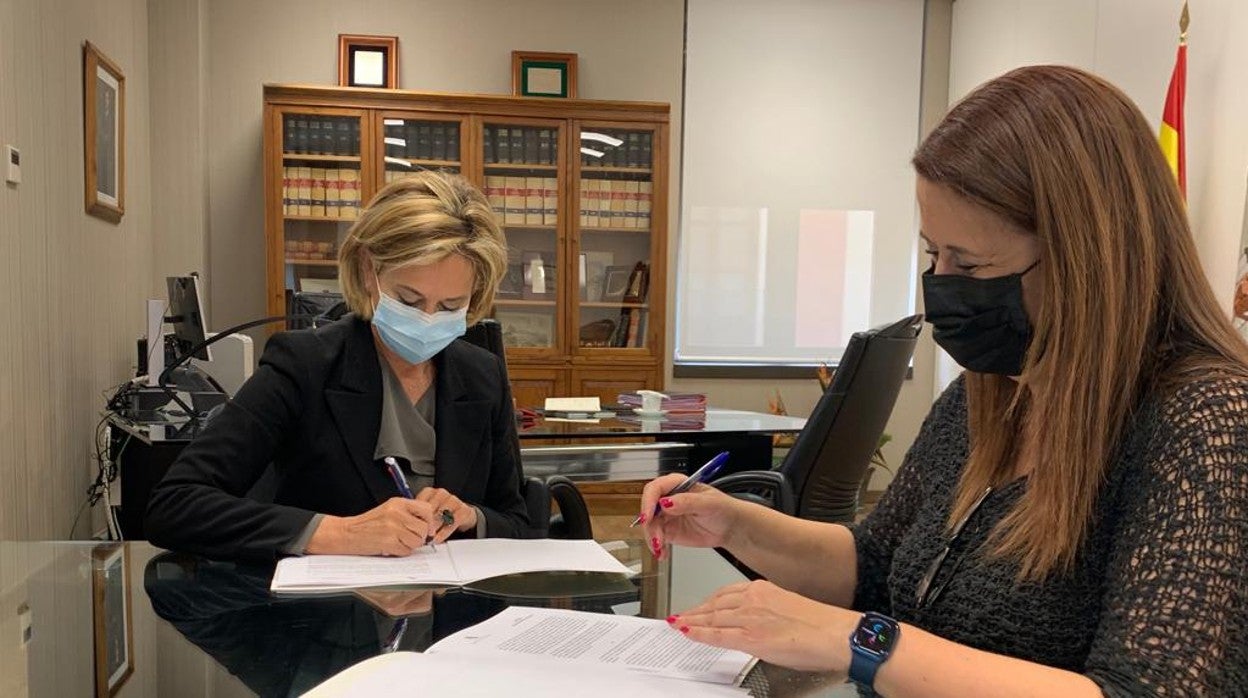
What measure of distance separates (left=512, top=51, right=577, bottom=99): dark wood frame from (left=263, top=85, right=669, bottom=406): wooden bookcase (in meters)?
0.37

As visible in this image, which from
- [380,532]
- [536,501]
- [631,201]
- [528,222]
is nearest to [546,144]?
[528,222]

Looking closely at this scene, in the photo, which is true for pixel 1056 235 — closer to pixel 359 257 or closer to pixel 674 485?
pixel 674 485

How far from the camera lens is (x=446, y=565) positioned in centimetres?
135

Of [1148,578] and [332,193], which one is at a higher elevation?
[332,193]

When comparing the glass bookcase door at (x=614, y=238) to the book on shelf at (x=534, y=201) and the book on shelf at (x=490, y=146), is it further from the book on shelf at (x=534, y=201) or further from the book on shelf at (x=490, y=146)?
the book on shelf at (x=490, y=146)

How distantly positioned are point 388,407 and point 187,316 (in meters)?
Answer: 1.89

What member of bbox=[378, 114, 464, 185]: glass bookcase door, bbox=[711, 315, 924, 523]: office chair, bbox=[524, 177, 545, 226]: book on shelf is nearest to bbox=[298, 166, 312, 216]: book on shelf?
bbox=[378, 114, 464, 185]: glass bookcase door

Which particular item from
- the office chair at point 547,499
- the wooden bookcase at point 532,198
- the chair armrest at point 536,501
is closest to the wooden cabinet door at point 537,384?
the wooden bookcase at point 532,198

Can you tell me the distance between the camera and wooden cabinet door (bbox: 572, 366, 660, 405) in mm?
5125

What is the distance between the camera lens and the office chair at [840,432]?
2598mm

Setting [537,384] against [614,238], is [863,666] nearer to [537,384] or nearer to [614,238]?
[537,384]

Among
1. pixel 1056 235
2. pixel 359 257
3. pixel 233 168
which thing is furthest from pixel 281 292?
pixel 1056 235

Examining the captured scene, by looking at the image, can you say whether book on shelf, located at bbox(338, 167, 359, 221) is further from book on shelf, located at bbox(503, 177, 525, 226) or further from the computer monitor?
the computer monitor

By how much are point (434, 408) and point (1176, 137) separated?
3.09m
